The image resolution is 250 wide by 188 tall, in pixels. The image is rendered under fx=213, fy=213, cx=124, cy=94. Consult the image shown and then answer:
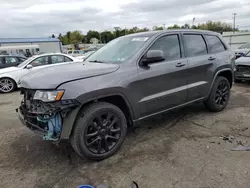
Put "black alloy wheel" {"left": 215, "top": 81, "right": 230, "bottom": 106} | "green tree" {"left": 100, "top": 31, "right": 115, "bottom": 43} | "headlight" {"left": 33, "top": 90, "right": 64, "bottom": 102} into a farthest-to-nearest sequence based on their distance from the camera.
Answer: "green tree" {"left": 100, "top": 31, "right": 115, "bottom": 43} → "black alloy wheel" {"left": 215, "top": 81, "right": 230, "bottom": 106} → "headlight" {"left": 33, "top": 90, "right": 64, "bottom": 102}

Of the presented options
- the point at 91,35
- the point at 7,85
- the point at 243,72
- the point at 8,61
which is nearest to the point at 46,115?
the point at 7,85

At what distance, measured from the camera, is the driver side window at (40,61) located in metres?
8.89

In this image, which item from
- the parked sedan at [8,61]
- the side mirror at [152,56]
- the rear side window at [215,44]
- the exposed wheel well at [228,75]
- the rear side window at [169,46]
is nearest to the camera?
the side mirror at [152,56]

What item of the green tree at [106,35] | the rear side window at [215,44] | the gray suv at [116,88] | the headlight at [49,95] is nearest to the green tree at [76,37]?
the green tree at [106,35]

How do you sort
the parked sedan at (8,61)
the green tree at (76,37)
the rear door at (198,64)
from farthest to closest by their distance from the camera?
the green tree at (76,37)
the parked sedan at (8,61)
the rear door at (198,64)

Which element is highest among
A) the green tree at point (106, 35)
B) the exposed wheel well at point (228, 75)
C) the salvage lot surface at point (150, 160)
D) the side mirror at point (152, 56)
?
the green tree at point (106, 35)

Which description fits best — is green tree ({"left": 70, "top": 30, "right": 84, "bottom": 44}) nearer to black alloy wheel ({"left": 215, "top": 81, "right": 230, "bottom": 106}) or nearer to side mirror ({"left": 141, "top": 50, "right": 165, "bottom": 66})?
black alloy wheel ({"left": 215, "top": 81, "right": 230, "bottom": 106})

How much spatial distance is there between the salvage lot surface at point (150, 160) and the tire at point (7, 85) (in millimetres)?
4862

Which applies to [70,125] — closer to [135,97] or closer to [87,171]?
[87,171]

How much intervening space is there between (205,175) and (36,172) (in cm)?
219

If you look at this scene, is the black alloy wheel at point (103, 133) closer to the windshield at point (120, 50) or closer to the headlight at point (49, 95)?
the headlight at point (49, 95)

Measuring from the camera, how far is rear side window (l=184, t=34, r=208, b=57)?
407 centimetres

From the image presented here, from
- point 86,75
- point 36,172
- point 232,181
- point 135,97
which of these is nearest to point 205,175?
point 232,181

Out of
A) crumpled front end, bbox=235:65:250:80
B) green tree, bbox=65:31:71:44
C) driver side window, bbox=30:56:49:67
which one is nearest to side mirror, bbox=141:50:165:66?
crumpled front end, bbox=235:65:250:80
